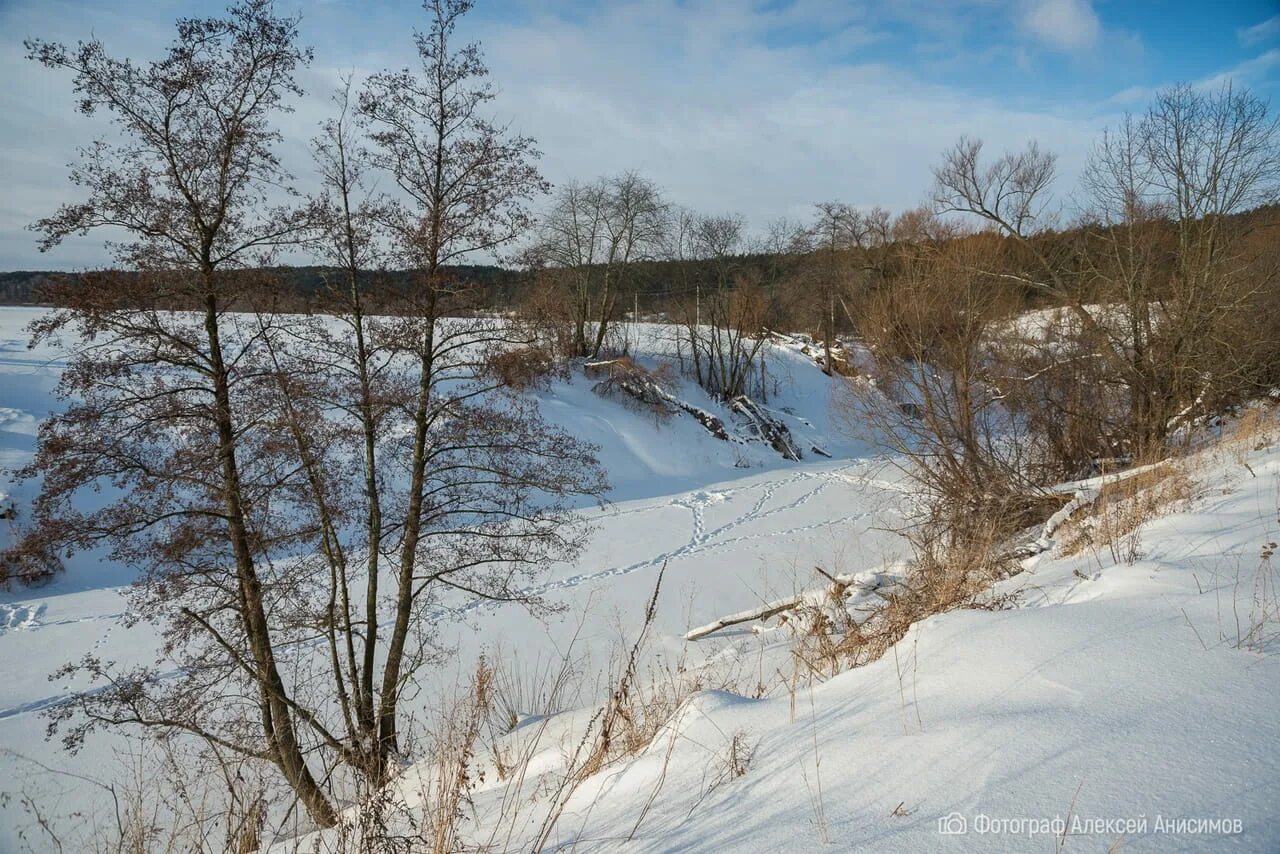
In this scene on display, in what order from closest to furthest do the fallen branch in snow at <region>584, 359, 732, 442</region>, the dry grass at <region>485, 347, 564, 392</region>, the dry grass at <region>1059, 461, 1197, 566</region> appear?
the dry grass at <region>1059, 461, 1197, 566</region>
the dry grass at <region>485, 347, 564, 392</region>
the fallen branch in snow at <region>584, 359, 732, 442</region>

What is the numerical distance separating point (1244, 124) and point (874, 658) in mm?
12056

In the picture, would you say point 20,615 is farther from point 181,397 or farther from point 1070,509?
point 1070,509

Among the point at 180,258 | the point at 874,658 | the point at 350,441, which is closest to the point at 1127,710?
the point at 874,658

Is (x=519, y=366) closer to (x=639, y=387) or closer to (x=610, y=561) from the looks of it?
(x=610, y=561)

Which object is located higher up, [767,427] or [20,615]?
[767,427]

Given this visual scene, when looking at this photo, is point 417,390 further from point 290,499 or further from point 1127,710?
point 1127,710

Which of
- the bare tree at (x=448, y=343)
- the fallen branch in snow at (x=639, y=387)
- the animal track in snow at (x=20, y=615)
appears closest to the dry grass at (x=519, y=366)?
the bare tree at (x=448, y=343)

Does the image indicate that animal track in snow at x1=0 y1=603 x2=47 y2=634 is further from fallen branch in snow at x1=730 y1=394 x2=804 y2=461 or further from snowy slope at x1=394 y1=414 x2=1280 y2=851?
fallen branch in snow at x1=730 y1=394 x2=804 y2=461

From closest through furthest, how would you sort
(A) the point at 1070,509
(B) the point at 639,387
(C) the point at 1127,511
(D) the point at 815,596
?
1. (C) the point at 1127,511
2. (D) the point at 815,596
3. (A) the point at 1070,509
4. (B) the point at 639,387

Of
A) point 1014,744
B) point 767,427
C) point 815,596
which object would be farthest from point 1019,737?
point 767,427

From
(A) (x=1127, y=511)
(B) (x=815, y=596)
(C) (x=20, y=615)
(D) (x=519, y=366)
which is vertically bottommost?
(C) (x=20, y=615)

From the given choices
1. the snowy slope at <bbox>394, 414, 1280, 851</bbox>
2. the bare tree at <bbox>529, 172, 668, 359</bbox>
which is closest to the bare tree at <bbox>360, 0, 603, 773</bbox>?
the snowy slope at <bbox>394, 414, 1280, 851</bbox>

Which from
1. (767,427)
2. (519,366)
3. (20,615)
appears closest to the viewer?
(519,366)

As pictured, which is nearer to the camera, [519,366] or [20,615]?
[519,366]
